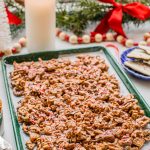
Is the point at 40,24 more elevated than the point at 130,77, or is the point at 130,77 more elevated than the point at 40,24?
the point at 40,24

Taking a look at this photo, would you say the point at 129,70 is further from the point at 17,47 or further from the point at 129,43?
the point at 17,47

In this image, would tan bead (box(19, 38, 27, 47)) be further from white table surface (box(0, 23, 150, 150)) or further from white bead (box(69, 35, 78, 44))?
white bead (box(69, 35, 78, 44))

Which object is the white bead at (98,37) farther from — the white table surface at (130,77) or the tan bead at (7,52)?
the tan bead at (7,52)

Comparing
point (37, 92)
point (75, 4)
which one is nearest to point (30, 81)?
point (37, 92)

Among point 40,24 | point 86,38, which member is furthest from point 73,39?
point 40,24

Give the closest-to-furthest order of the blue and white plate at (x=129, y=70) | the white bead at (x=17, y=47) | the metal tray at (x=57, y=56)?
the metal tray at (x=57, y=56) < the blue and white plate at (x=129, y=70) < the white bead at (x=17, y=47)

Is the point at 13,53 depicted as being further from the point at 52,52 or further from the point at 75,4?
the point at 75,4

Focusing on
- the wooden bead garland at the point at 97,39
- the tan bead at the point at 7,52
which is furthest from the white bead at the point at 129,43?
the tan bead at the point at 7,52
